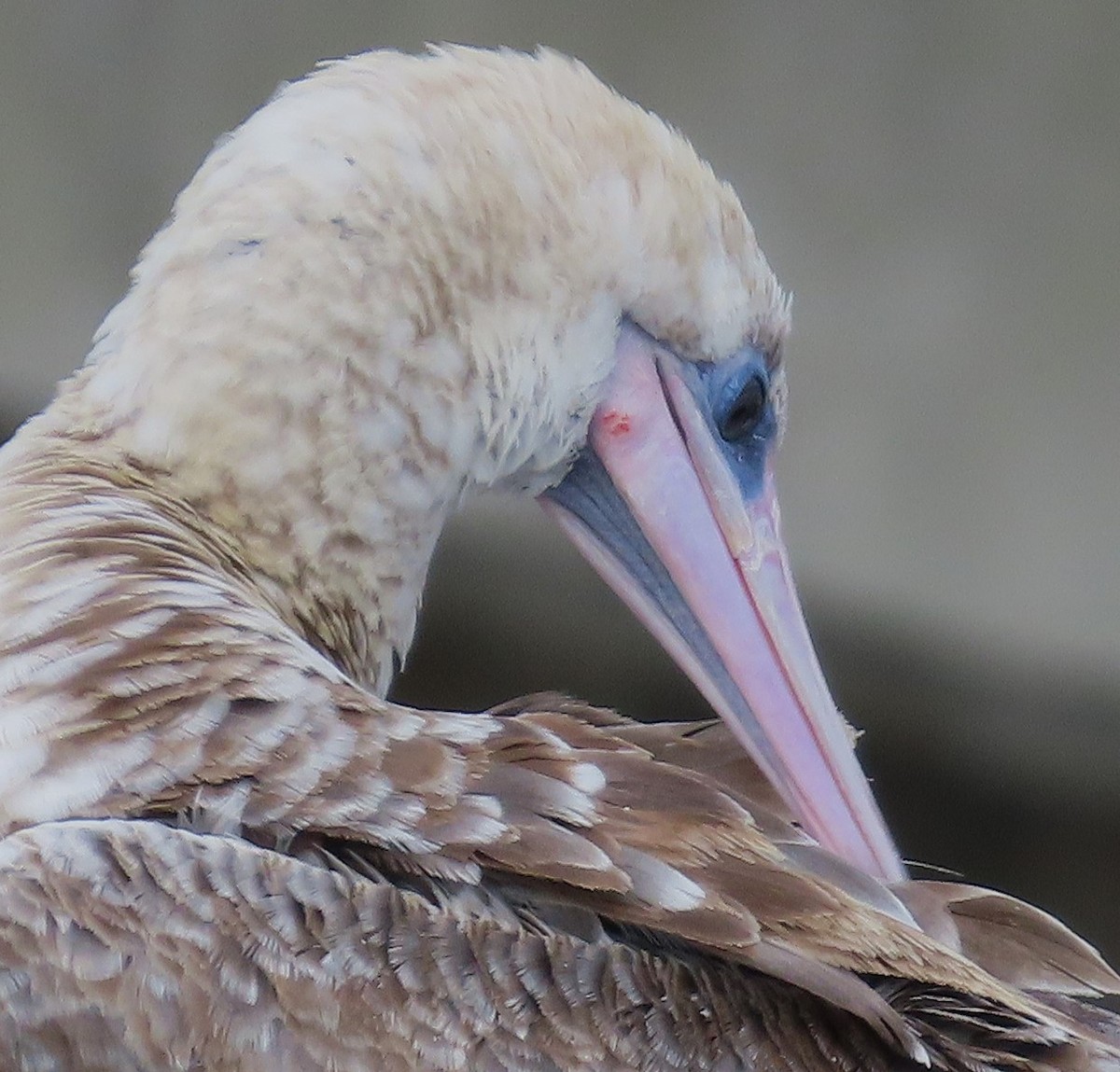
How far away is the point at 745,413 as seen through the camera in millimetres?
1320

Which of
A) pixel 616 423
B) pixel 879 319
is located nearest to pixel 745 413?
pixel 616 423

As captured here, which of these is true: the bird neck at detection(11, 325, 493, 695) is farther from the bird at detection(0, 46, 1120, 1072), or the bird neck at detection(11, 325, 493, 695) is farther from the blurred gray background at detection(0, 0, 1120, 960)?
the blurred gray background at detection(0, 0, 1120, 960)

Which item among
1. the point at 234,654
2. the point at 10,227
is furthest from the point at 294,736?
the point at 10,227

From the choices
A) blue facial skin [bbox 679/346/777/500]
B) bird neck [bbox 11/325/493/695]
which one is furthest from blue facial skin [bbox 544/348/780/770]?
bird neck [bbox 11/325/493/695]

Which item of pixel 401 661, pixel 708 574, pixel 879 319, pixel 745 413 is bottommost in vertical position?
pixel 401 661

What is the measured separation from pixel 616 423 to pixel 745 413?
112mm

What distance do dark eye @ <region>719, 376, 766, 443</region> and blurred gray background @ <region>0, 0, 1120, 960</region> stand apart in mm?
1608

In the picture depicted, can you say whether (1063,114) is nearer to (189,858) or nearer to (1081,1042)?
(1081,1042)

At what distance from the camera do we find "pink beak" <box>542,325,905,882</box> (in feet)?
4.05

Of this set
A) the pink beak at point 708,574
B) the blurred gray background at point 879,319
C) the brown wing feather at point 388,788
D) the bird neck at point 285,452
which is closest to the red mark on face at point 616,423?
the pink beak at point 708,574

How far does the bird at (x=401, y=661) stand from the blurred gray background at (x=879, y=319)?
1.59 meters

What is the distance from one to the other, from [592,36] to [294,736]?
2091 millimetres

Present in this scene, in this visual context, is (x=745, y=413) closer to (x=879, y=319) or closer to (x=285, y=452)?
(x=285, y=452)

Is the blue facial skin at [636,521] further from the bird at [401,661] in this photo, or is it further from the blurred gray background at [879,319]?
the blurred gray background at [879,319]
